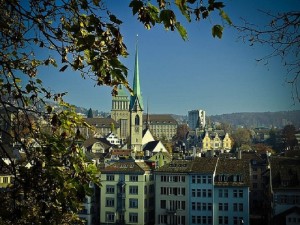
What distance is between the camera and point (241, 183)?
4550 cm

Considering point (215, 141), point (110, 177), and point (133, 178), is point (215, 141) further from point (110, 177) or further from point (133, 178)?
point (133, 178)

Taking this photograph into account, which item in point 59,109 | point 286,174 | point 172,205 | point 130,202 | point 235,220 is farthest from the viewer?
point 130,202

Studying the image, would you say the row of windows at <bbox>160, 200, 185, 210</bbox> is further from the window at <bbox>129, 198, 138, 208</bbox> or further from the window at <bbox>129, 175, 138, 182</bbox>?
the window at <bbox>129, 175, 138, 182</bbox>

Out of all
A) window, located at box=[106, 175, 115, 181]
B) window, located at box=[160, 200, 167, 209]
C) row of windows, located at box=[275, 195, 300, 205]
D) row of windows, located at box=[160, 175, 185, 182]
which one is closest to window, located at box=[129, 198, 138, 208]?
window, located at box=[160, 200, 167, 209]

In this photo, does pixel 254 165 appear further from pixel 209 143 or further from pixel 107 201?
pixel 209 143

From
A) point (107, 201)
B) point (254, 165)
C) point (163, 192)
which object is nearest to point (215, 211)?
point (163, 192)

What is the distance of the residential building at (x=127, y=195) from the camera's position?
49406 mm

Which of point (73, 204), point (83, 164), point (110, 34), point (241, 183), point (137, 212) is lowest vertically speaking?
point (137, 212)

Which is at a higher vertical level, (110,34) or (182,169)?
(110,34)

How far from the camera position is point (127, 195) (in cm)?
4997

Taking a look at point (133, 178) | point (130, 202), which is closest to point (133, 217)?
point (130, 202)

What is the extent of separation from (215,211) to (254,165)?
2560cm

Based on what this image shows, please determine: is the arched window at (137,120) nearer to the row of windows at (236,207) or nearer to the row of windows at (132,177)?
the row of windows at (132,177)

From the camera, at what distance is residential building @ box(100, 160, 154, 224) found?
49406 mm
